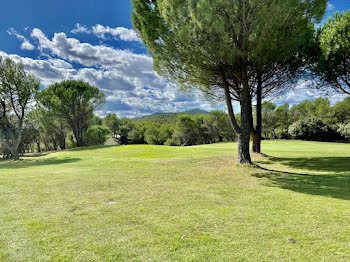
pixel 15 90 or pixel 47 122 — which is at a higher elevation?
pixel 15 90

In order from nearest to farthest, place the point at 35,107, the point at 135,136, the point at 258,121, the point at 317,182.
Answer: the point at 317,182 < the point at 258,121 < the point at 35,107 < the point at 135,136

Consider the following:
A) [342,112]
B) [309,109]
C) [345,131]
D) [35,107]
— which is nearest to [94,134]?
[35,107]

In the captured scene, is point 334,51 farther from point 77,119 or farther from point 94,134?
point 94,134

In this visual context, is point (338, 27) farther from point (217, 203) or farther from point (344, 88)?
point (217, 203)

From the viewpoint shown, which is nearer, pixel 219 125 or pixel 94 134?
pixel 94 134

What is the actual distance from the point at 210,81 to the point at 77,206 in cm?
827

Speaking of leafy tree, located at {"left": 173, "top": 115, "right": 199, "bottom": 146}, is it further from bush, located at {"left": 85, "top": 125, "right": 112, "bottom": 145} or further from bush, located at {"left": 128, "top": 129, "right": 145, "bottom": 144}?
bush, located at {"left": 85, "top": 125, "right": 112, "bottom": 145}

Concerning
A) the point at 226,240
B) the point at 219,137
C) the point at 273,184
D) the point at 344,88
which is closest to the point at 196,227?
the point at 226,240

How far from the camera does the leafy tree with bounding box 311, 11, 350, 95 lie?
1038 centimetres

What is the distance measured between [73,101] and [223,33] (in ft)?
91.7

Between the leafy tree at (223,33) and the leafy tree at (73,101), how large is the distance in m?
23.1

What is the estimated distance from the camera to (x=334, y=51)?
10.5 metres

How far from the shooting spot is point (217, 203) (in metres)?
4.82

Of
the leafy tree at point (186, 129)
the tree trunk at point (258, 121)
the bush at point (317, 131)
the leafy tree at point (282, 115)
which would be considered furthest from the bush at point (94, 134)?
the leafy tree at point (282, 115)
